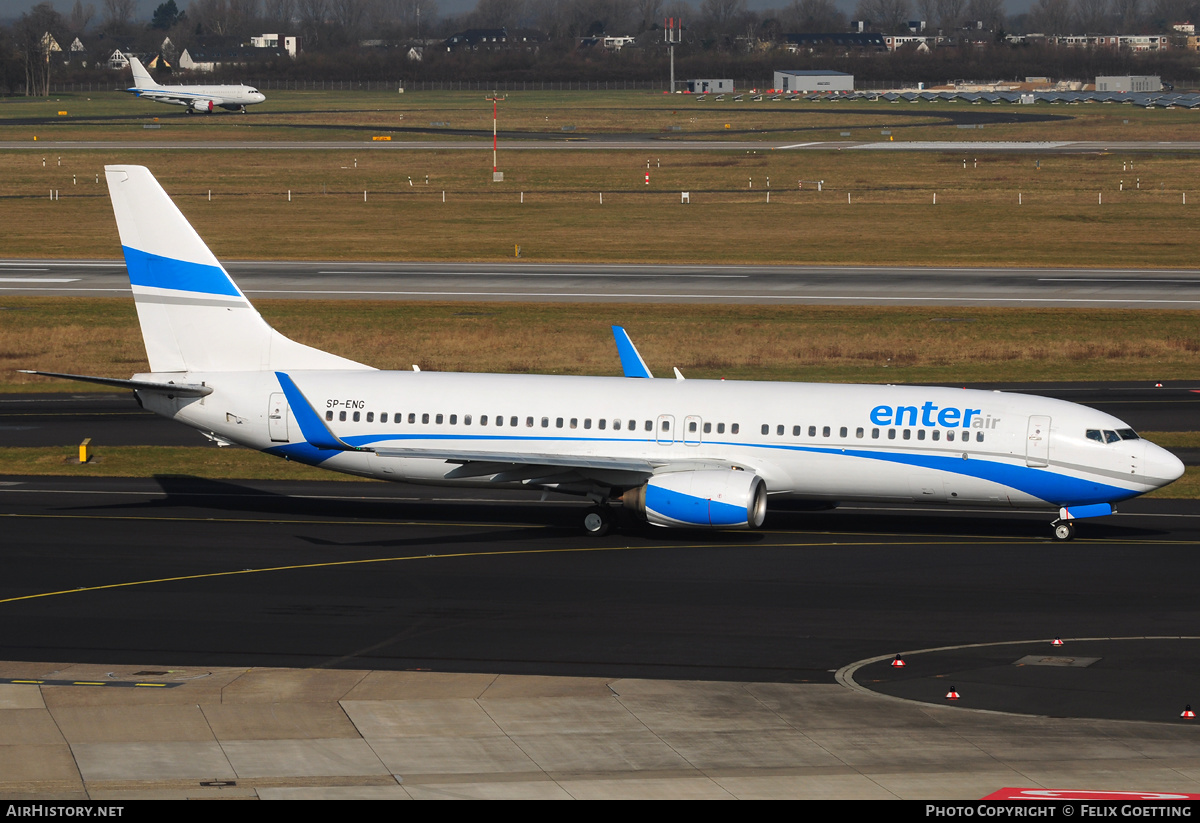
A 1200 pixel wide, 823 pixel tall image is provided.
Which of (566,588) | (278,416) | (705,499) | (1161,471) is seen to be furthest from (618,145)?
(566,588)

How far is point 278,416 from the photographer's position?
3997cm

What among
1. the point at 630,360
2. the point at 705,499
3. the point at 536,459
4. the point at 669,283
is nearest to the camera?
the point at 705,499

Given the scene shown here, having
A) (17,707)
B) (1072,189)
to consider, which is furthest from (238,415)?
(1072,189)

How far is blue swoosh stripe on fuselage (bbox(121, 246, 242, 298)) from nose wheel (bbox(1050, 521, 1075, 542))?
2360cm

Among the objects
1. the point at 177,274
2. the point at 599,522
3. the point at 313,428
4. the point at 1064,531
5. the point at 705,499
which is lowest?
the point at 1064,531

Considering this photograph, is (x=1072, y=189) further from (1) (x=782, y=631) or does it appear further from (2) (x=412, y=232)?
(1) (x=782, y=631)

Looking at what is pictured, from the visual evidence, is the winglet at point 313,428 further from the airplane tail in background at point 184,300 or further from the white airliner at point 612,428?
the airplane tail in background at point 184,300

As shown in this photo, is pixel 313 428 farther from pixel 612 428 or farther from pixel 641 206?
pixel 641 206

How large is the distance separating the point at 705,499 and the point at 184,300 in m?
16.3

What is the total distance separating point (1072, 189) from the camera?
124312 millimetres

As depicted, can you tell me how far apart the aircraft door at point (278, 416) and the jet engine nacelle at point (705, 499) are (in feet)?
33.4

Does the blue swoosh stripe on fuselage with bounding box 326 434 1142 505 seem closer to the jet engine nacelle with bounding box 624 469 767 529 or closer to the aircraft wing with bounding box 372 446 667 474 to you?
the jet engine nacelle with bounding box 624 469 767 529

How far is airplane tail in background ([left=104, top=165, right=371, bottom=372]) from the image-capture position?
41.4m

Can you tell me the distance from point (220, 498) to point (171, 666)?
1711 centimetres
